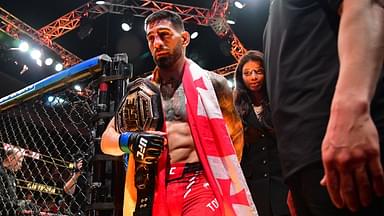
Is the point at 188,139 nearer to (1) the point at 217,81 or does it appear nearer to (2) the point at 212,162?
(2) the point at 212,162

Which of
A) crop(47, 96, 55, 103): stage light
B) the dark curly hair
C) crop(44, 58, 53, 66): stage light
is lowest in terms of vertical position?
crop(47, 96, 55, 103): stage light

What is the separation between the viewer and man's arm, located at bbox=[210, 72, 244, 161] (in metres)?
2.21

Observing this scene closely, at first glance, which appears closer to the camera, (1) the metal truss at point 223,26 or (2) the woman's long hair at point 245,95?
(2) the woman's long hair at point 245,95

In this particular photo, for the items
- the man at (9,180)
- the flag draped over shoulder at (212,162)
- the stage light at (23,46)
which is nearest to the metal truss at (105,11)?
the stage light at (23,46)

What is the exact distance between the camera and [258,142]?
7.75 feet

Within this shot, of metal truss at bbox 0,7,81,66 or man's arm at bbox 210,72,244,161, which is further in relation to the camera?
metal truss at bbox 0,7,81,66

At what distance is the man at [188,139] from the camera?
72.1 inches

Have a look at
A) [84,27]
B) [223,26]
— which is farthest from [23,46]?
[223,26]

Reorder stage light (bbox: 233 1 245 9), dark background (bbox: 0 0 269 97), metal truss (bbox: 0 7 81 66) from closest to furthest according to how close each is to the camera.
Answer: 1. metal truss (bbox: 0 7 81 66)
2. stage light (bbox: 233 1 245 9)
3. dark background (bbox: 0 0 269 97)

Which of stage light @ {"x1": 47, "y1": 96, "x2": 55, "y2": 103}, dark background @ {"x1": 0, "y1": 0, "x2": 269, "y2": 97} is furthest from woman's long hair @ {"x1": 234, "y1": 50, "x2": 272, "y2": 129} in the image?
dark background @ {"x1": 0, "y1": 0, "x2": 269, "y2": 97}

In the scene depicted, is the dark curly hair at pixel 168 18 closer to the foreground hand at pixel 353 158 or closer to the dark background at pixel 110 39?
the foreground hand at pixel 353 158

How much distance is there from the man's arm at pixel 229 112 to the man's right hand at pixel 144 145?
1.54 ft

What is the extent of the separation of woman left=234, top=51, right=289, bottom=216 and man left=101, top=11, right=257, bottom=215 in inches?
6.8

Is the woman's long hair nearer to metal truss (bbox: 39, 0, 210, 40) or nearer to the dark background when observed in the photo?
the dark background
